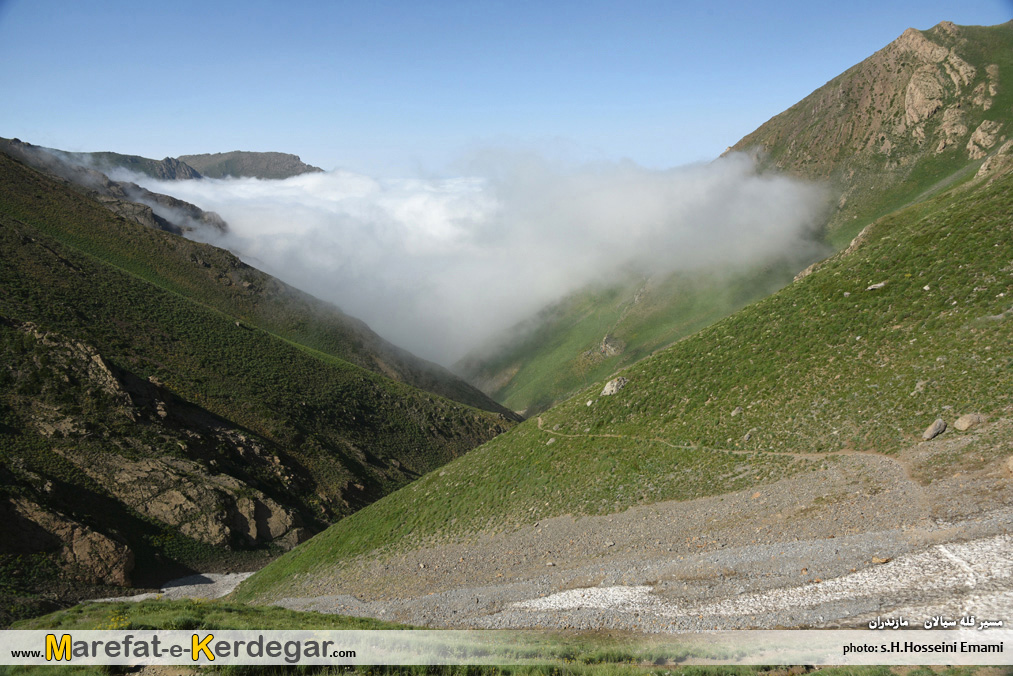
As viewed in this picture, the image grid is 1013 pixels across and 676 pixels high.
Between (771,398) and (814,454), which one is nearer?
(814,454)

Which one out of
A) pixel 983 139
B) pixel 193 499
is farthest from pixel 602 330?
pixel 193 499

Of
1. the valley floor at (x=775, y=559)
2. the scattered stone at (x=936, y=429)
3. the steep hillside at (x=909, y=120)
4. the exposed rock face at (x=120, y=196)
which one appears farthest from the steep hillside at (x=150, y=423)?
the steep hillside at (x=909, y=120)

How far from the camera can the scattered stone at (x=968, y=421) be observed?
19828 millimetres

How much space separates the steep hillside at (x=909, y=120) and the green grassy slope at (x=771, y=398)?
75866 millimetres

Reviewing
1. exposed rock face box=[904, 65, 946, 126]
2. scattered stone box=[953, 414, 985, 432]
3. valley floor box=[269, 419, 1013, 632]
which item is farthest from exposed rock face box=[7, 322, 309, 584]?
exposed rock face box=[904, 65, 946, 126]

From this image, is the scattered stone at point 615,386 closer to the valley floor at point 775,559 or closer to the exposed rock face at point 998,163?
the valley floor at point 775,559

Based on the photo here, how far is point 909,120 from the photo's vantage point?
108625mm

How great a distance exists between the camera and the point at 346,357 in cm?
10744

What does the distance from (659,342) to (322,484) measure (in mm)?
72547

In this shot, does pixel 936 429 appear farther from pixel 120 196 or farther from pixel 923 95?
pixel 120 196

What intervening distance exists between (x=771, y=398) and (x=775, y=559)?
1131 centimetres

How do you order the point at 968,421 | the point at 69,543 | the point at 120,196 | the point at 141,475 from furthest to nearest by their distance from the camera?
the point at 120,196 < the point at 141,475 < the point at 69,543 < the point at 968,421

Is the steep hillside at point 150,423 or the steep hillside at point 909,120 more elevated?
the steep hillside at point 909,120

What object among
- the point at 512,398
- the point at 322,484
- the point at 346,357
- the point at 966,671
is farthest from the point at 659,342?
the point at 966,671
